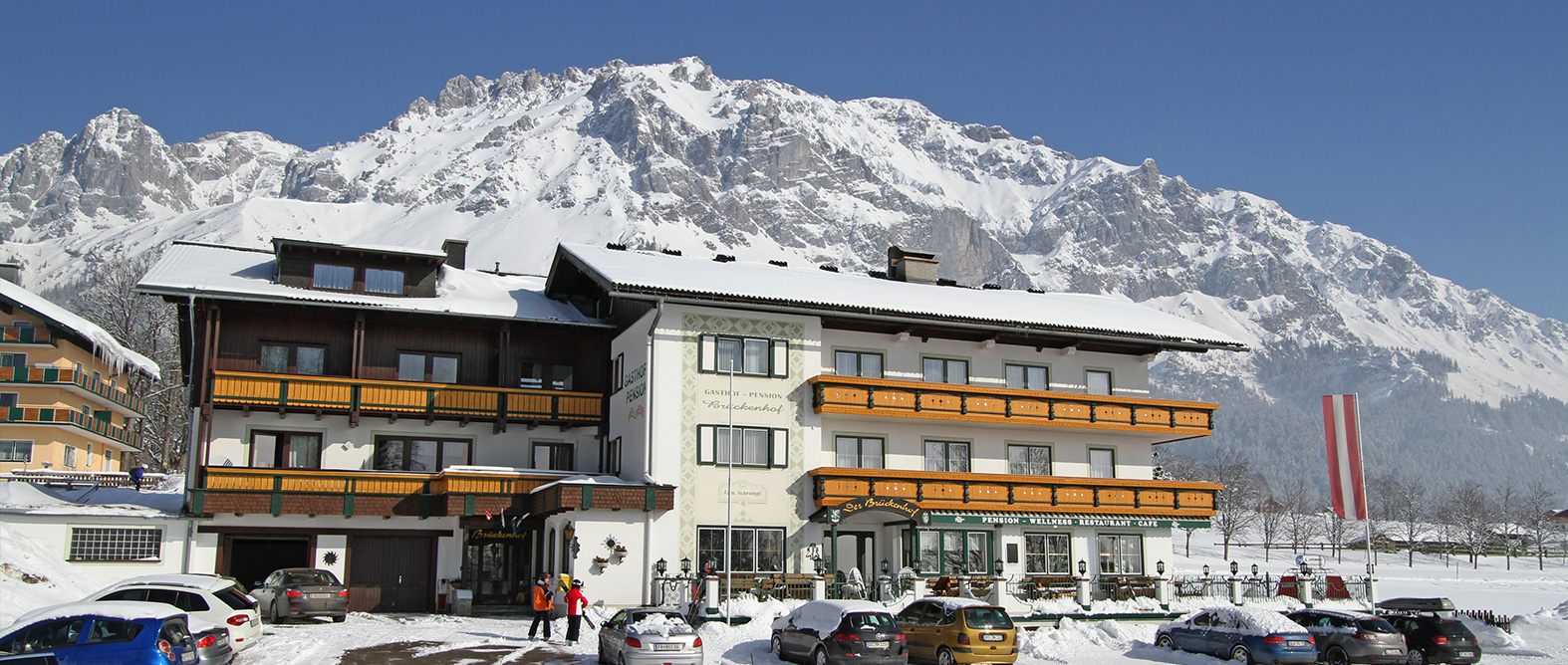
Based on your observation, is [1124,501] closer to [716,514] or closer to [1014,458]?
[1014,458]

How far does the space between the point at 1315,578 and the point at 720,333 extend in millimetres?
25326

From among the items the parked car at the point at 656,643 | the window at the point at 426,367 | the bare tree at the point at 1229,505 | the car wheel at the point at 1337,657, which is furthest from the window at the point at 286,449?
the bare tree at the point at 1229,505

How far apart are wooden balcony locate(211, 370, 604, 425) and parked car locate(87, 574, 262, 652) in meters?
13.7

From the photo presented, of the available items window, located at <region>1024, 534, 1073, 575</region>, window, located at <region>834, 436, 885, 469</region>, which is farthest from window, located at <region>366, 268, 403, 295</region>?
→ window, located at <region>1024, 534, 1073, 575</region>

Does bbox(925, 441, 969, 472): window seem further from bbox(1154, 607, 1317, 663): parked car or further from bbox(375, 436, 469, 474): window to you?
bbox(375, 436, 469, 474): window

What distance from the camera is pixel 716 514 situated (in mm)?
41594

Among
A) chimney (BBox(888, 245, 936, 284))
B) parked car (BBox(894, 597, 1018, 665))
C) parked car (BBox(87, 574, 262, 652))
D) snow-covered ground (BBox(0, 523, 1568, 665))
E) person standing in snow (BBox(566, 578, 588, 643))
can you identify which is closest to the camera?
parked car (BBox(87, 574, 262, 652))

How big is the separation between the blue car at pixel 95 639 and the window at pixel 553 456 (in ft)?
79.4

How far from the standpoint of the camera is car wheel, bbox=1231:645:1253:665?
30688 millimetres

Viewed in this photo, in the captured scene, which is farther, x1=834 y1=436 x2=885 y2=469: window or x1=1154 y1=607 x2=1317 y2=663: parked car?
x1=834 y1=436 x2=885 y2=469: window

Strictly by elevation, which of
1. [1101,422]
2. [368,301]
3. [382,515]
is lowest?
[382,515]

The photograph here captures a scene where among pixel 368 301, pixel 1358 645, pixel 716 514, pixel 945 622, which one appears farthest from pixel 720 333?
pixel 1358 645

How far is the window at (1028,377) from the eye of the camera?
157 feet

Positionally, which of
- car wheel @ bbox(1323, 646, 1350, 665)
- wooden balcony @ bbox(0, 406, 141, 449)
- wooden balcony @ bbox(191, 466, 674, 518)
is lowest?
car wheel @ bbox(1323, 646, 1350, 665)
